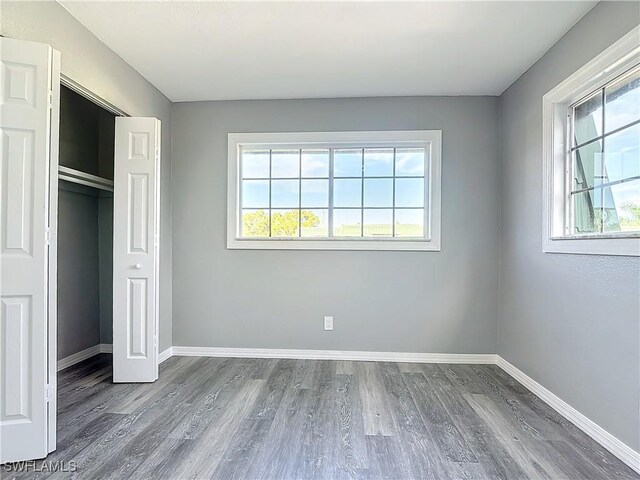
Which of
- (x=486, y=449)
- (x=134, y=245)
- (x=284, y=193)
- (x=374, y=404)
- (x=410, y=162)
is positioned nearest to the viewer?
(x=486, y=449)

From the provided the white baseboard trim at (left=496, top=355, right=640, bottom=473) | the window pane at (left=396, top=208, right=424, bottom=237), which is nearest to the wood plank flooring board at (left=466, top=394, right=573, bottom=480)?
the white baseboard trim at (left=496, top=355, right=640, bottom=473)

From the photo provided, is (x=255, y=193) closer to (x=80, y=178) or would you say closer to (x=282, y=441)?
(x=80, y=178)

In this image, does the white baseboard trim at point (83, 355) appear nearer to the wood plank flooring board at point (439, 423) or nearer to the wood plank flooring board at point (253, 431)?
the wood plank flooring board at point (253, 431)

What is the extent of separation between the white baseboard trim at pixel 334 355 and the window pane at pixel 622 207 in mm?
1719

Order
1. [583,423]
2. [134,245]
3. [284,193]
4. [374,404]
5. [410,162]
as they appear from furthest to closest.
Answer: [284,193] → [410,162] → [134,245] → [374,404] → [583,423]

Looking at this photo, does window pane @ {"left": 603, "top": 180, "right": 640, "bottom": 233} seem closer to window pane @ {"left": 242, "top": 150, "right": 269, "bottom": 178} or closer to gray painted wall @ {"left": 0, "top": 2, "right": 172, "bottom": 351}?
window pane @ {"left": 242, "top": 150, "right": 269, "bottom": 178}

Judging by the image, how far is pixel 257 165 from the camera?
3574 mm

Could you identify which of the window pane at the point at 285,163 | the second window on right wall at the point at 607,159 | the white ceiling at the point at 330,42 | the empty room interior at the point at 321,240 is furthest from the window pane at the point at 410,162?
the second window on right wall at the point at 607,159

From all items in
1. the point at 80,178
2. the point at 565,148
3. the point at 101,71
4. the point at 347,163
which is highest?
the point at 101,71

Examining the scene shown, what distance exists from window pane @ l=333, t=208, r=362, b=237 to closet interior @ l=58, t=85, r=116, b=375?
2053 mm

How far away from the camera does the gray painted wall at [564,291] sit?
1860 millimetres

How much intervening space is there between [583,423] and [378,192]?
92.4 inches

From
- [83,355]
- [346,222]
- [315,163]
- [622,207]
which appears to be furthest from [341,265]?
[83,355]

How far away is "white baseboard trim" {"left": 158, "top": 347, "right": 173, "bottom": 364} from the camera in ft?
10.8
